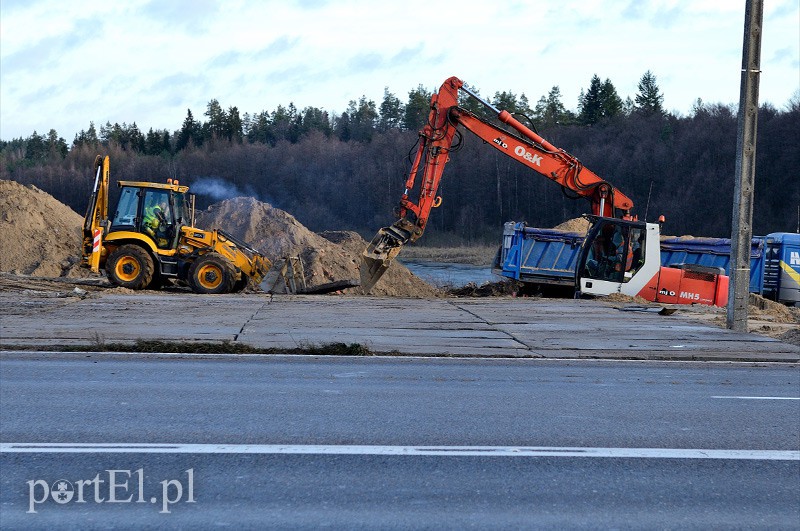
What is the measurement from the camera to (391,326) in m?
17.2

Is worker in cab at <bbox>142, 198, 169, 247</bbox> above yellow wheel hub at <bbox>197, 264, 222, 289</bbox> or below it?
above

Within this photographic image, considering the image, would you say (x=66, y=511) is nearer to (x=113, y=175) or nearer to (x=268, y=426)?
(x=268, y=426)

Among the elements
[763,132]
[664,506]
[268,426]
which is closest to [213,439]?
[268,426]

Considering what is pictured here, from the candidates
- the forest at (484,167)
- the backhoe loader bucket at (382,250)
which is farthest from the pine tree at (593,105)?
the backhoe loader bucket at (382,250)

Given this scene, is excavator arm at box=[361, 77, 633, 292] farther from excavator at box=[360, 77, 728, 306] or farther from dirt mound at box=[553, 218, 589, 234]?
dirt mound at box=[553, 218, 589, 234]

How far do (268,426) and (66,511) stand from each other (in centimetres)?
249

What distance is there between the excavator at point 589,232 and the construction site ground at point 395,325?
978mm

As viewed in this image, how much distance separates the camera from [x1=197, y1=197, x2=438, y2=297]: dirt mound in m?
30.7

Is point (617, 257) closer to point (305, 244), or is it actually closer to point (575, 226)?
point (575, 226)

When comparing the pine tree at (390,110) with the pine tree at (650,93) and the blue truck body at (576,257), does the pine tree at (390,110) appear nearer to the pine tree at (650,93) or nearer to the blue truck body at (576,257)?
the pine tree at (650,93)

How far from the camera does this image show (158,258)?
25188 millimetres

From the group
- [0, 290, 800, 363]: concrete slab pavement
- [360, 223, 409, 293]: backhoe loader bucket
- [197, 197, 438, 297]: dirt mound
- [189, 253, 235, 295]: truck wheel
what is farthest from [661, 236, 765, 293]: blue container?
[189, 253, 235, 295]: truck wheel

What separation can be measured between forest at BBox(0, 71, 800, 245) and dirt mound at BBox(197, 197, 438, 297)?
27.4 m

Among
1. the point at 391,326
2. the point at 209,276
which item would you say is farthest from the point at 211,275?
the point at 391,326
